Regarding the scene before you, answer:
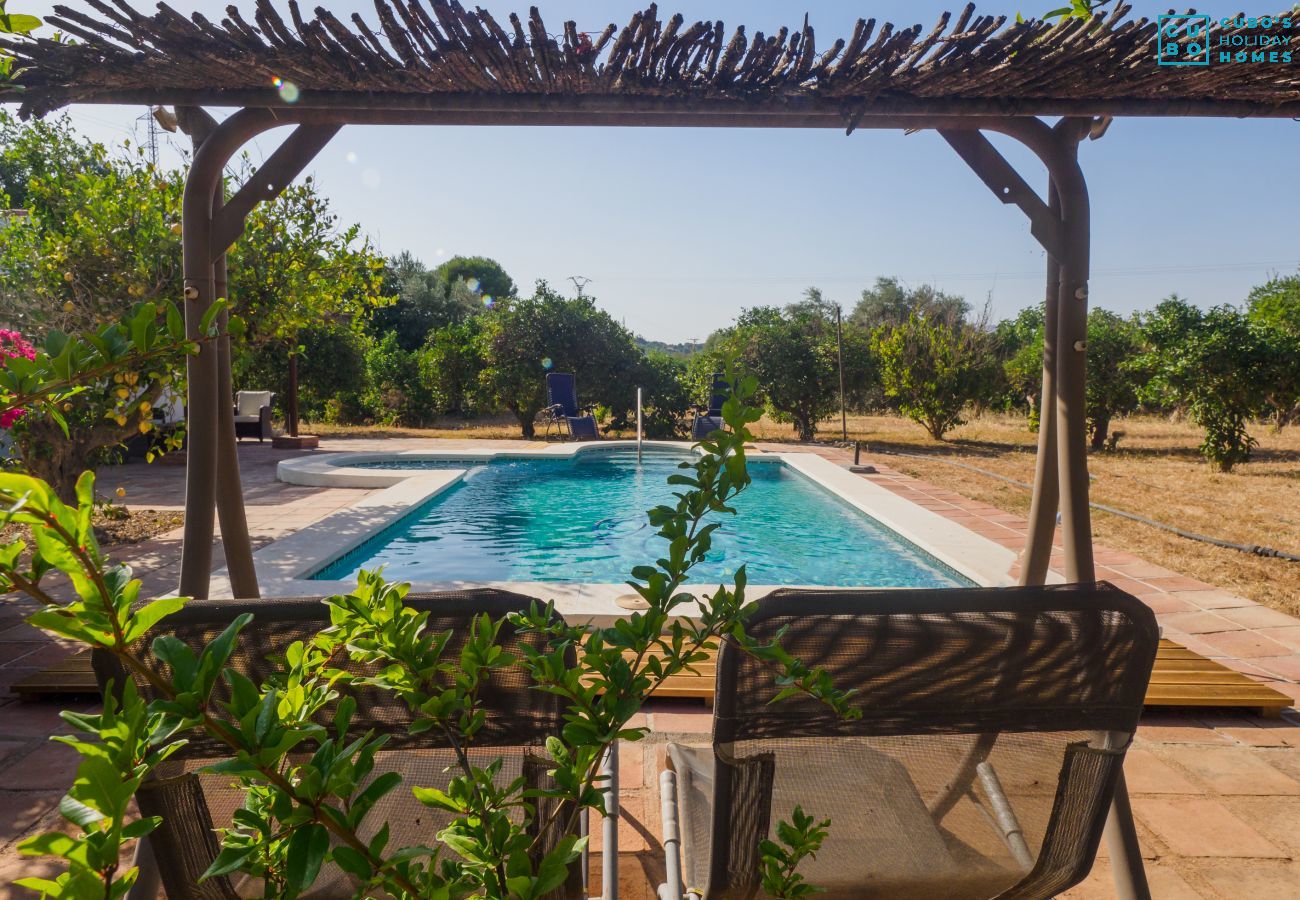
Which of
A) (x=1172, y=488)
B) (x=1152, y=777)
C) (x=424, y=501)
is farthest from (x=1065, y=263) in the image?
(x=1172, y=488)

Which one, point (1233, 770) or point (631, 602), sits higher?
point (631, 602)

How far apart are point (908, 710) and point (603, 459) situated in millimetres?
11516

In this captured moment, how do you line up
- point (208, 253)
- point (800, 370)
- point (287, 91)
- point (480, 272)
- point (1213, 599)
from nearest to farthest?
point (287, 91), point (208, 253), point (1213, 599), point (800, 370), point (480, 272)

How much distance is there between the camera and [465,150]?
43.4ft

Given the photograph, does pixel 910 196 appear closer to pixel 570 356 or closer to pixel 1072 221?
pixel 570 356

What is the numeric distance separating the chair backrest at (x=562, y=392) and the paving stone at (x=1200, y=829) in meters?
13.5

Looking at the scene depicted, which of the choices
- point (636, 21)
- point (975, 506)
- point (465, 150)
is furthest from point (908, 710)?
point (465, 150)

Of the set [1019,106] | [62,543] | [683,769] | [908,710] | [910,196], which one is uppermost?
[910,196]

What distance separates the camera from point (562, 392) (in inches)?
614

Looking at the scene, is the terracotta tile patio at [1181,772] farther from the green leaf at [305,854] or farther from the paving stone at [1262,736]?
the green leaf at [305,854]

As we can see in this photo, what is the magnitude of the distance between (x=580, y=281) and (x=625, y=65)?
50.2ft

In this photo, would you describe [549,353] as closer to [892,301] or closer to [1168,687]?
[1168,687]

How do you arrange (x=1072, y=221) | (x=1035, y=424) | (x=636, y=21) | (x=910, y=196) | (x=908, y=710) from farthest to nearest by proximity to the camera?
(x=910, y=196), (x=1035, y=424), (x=1072, y=221), (x=636, y=21), (x=908, y=710)

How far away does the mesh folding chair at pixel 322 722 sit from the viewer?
1.19 metres
